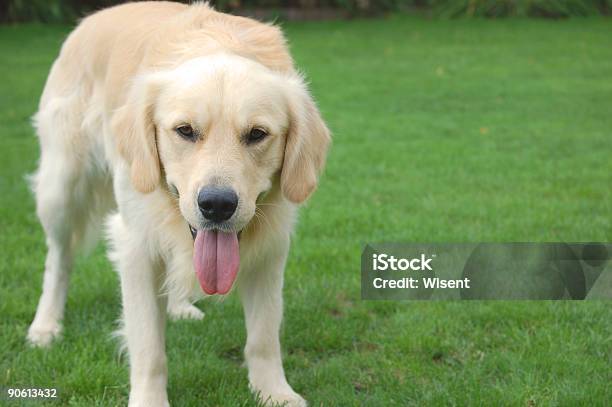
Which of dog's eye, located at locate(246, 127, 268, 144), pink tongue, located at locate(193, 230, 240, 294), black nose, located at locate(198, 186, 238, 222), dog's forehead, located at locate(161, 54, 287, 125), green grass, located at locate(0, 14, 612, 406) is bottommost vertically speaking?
green grass, located at locate(0, 14, 612, 406)

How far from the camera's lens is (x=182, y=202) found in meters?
3.18

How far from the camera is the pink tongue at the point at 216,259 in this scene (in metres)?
3.27

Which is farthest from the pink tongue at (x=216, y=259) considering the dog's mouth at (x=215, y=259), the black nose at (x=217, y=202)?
the black nose at (x=217, y=202)

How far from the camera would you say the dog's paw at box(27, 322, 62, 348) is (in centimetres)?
431

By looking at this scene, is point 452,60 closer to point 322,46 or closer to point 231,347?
point 322,46

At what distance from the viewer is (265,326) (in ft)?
12.4

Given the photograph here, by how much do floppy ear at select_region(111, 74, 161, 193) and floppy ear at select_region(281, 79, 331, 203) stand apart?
0.52 meters

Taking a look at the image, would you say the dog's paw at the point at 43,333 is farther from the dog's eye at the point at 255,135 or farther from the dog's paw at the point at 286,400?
the dog's eye at the point at 255,135

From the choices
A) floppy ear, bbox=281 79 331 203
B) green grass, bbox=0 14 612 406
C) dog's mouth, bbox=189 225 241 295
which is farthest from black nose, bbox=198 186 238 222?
green grass, bbox=0 14 612 406

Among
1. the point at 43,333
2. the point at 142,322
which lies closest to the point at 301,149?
the point at 142,322

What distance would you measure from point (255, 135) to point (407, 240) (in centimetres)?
270

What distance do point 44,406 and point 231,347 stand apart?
1022mm

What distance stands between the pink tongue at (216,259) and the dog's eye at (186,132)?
37cm

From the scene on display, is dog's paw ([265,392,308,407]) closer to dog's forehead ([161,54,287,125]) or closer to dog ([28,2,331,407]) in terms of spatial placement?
dog ([28,2,331,407])
